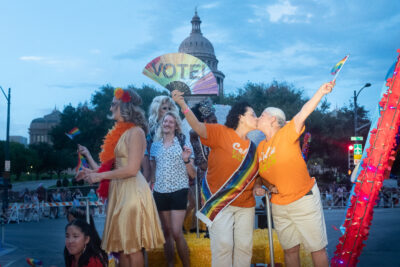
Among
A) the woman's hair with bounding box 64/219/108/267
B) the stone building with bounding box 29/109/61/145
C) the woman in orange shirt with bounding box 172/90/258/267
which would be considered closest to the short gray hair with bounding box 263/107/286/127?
the woman in orange shirt with bounding box 172/90/258/267

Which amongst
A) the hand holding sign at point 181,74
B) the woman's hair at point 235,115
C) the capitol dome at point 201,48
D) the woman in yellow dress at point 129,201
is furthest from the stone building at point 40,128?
the woman's hair at point 235,115

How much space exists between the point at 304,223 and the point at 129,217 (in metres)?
1.40

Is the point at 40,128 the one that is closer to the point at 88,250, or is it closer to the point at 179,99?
the point at 88,250

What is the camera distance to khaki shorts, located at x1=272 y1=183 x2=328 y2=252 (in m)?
3.62

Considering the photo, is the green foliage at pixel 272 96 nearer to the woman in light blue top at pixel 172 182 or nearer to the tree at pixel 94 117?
the tree at pixel 94 117

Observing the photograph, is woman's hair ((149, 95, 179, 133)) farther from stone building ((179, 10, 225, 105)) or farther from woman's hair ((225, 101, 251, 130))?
stone building ((179, 10, 225, 105))

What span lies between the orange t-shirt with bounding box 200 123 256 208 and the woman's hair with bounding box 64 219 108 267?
108 centimetres

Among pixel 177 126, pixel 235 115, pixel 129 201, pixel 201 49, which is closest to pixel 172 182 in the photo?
pixel 177 126

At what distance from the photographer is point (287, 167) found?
3643mm

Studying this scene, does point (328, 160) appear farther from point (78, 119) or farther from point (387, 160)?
point (387, 160)

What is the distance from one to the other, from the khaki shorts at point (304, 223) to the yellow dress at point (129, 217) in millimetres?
1033

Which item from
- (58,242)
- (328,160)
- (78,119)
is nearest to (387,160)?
(58,242)

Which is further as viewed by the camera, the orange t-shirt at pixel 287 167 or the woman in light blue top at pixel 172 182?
the woman in light blue top at pixel 172 182

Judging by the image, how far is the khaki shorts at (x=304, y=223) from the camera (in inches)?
142
